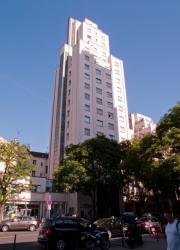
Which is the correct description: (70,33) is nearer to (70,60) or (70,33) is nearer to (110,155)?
(70,60)

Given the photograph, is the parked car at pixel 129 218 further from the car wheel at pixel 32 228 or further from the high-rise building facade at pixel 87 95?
the high-rise building facade at pixel 87 95


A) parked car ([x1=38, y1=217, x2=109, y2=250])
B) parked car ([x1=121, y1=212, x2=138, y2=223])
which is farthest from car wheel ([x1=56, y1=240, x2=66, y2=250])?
parked car ([x1=121, y1=212, x2=138, y2=223])

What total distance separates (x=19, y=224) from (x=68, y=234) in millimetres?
15396

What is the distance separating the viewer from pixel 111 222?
2073 cm

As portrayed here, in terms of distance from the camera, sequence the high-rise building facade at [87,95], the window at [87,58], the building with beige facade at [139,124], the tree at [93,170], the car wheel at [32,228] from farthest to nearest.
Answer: the building with beige facade at [139,124] → the window at [87,58] → the high-rise building facade at [87,95] → the tree at [93,170] → the car wheel at [32,228]

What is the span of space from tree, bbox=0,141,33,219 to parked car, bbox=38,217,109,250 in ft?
67.3

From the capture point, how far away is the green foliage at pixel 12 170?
3409 cm

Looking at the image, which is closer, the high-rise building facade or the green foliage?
the green foliage

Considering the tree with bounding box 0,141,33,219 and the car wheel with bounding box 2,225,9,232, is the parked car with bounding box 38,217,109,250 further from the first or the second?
the tree with bounding box 0,141,33,219

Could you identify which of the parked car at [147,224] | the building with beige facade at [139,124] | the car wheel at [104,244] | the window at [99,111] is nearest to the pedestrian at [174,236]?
the car wheel at [104,244]

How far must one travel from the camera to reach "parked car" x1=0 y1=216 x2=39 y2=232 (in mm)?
27228

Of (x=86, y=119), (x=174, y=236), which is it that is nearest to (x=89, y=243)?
(x=174, y=236)

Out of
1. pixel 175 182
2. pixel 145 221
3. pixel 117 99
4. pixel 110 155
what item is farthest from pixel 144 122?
pixel 145 221

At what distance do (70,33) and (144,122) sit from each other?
38.8 m
